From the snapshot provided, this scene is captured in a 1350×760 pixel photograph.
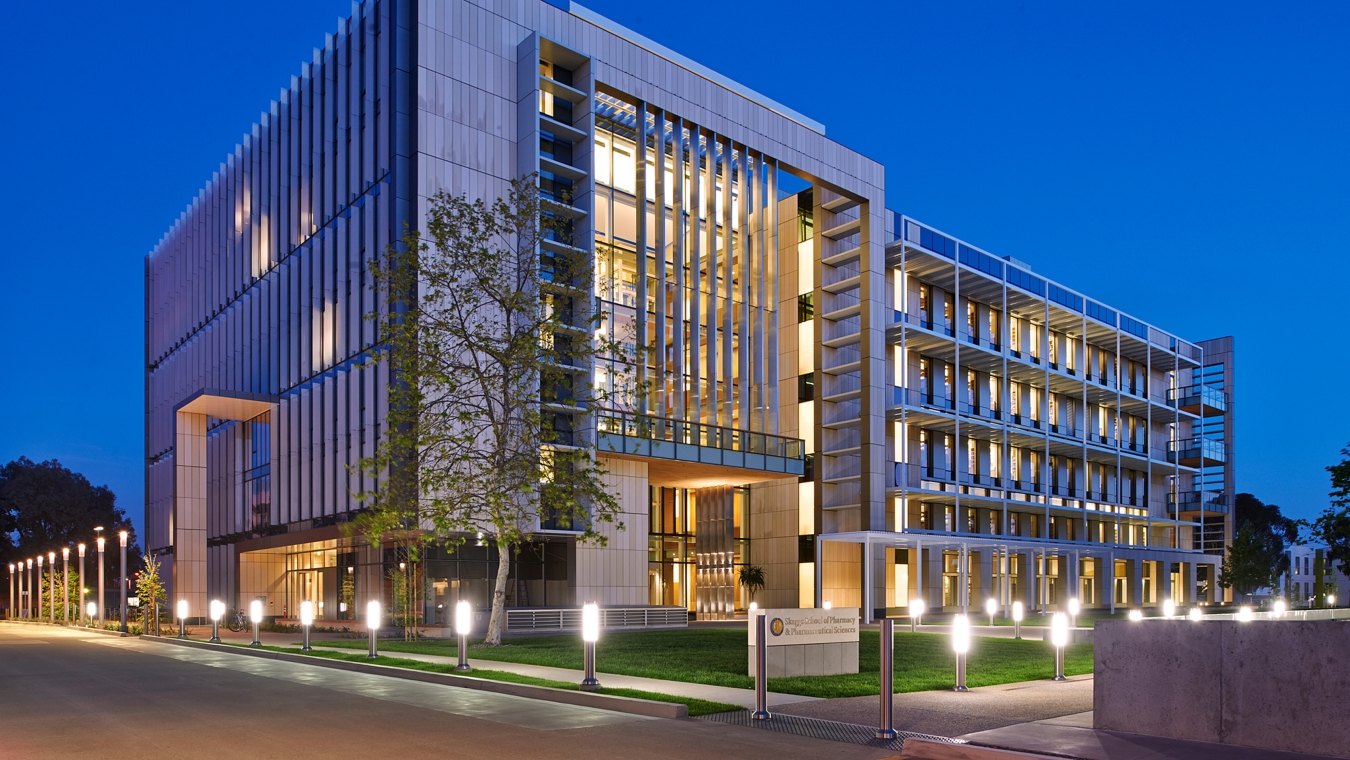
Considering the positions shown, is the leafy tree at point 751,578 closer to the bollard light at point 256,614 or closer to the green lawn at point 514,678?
the bollard light at point 256,614

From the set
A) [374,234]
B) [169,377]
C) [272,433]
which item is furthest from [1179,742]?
[169,377]

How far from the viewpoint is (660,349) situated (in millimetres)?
45188

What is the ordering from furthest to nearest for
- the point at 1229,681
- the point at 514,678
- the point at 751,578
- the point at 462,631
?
1. the point at 751,578
2. the point at 462,631
3. the point at 514,678
4. the point at 1229,681

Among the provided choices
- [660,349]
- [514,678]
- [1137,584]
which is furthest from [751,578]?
[514,678]

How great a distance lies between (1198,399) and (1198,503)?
23.9ft

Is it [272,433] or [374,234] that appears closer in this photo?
[374,234]

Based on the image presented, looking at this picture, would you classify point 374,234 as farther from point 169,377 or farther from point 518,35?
point 169,377

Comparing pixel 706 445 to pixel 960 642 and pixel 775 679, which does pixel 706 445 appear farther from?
pixel 960 642

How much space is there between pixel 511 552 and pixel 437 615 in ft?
12.3

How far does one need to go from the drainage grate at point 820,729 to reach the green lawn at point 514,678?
37 centimetres

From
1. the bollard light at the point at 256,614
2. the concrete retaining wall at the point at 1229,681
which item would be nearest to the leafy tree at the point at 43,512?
the bollard light at the point at 256,614

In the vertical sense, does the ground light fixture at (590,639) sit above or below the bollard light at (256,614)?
above

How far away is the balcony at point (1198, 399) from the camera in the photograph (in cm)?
7944

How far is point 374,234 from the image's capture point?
143 ft
